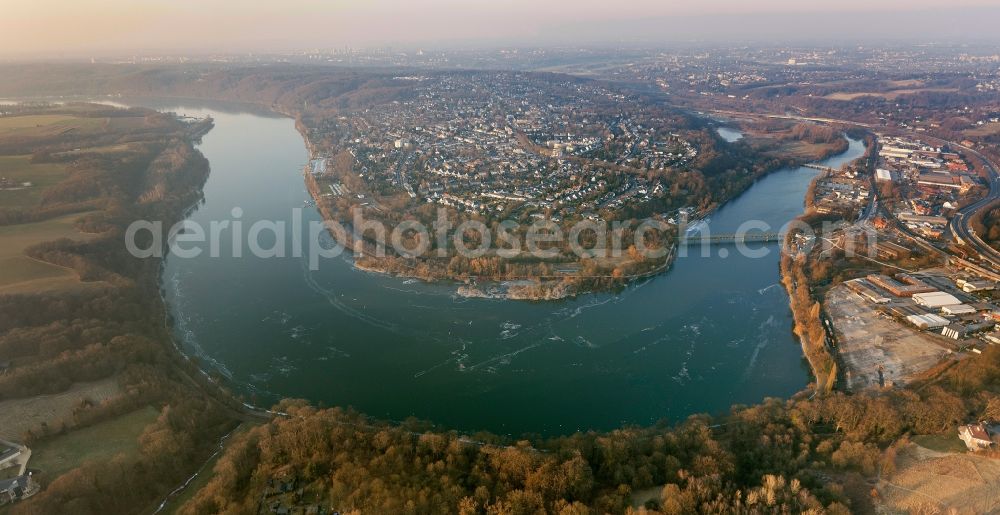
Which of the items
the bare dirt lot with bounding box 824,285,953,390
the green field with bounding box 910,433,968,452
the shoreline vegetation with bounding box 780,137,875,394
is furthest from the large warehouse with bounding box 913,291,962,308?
the green field with bounding box 910,433,968,452

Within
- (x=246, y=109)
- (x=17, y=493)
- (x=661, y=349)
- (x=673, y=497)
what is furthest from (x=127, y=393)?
(x=246, y=109)

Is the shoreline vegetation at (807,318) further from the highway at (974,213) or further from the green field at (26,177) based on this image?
the green field at (26,177)

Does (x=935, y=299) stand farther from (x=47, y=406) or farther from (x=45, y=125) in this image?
(x=45, y=125)

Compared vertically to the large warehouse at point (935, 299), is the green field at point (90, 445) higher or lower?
lower

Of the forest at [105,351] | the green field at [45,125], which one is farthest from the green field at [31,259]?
the green field at [45,125]

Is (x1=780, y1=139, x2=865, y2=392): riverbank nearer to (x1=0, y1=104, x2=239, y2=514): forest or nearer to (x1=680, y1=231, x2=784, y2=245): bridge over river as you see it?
(x1=680, y1=231, x2=784, y2=245): bridge over river

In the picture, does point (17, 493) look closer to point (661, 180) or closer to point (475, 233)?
point (475, 233)
